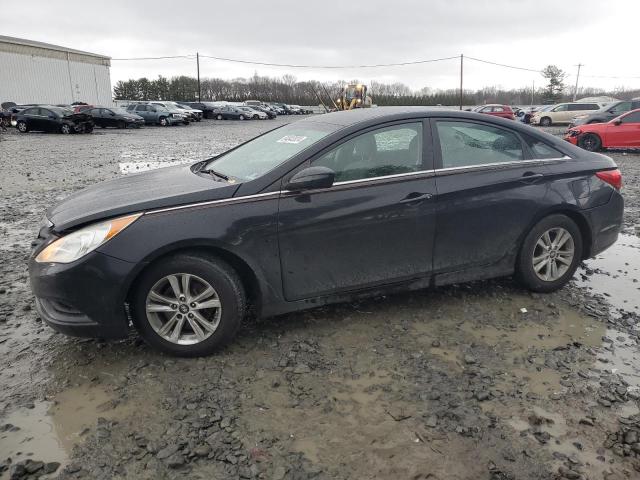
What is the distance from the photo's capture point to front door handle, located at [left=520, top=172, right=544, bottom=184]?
418cm

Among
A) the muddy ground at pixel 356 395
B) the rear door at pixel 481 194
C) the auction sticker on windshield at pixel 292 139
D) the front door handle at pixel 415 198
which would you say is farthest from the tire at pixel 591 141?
the auction sticker on windshield at pixel 292 139

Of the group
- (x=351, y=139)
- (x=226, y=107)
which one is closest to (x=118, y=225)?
(x=351, y=139)

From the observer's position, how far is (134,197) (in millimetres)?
3461

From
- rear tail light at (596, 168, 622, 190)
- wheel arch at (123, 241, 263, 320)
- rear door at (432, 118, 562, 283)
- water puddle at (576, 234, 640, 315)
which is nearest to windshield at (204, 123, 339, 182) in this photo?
wheel arch at (123, 241, 263, 320)

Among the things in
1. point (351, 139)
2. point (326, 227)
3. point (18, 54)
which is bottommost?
point (326, 227)

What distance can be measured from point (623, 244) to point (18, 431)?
634cm

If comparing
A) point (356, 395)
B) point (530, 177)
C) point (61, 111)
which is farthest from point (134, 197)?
point (61, 111)

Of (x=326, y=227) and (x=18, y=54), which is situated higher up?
(x=18, y=54)

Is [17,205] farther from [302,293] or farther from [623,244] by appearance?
[623,244]

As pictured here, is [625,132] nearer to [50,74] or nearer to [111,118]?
[111,118]

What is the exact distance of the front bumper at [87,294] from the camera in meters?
3.11

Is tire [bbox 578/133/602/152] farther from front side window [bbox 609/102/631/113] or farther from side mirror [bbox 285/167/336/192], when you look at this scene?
side mirror [bbox 285/167/336/192]

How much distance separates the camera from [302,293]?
11.8 ft

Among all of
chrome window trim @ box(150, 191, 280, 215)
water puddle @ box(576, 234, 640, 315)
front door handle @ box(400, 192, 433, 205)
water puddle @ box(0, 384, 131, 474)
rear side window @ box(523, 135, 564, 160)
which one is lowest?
water puddle @ box(0, 384, 131, 474)
